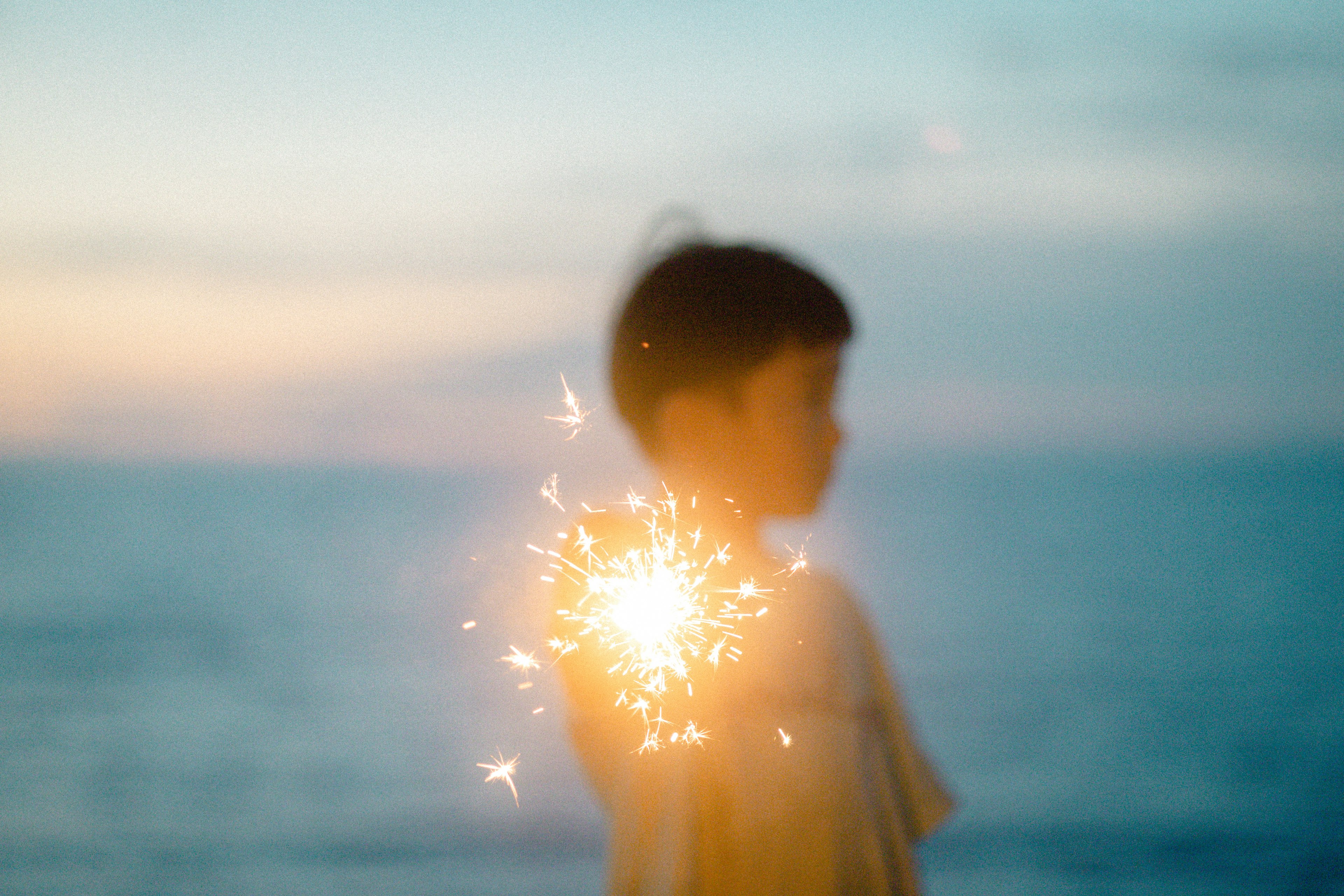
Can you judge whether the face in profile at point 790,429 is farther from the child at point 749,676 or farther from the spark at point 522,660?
the spark at point 522,660

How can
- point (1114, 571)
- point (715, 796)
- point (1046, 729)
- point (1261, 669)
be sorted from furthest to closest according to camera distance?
point (1114, 571) → point (1261, 669) → point (1046, 729) → point (715, 796)

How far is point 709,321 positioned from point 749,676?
299mm

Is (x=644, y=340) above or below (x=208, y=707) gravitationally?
below

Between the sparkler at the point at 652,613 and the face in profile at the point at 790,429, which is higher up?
the face in profile at the point at 790,429

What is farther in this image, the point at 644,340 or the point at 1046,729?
the point at 1046,729

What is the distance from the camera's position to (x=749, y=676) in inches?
33.9

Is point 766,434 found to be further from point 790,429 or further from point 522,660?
point 522,660

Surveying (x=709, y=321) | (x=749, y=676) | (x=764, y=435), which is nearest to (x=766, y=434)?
(x=764, y=435)

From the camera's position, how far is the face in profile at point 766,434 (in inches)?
33.1

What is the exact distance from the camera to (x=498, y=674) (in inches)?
138

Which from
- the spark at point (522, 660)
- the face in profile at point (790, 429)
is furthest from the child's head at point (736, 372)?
the spark at point (522, 660)

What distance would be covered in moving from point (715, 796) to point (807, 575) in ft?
0.69

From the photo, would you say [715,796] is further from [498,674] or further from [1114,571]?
[1114,571]

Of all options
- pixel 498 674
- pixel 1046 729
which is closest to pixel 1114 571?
pixel 1046 729
